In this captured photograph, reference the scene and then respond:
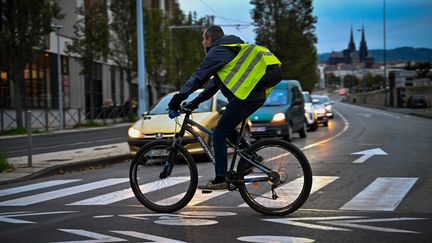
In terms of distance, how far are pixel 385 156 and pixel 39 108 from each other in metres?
31.0

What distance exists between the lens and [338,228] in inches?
207

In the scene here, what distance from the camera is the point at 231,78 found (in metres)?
5.95

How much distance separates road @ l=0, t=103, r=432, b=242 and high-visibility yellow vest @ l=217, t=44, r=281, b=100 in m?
1.27

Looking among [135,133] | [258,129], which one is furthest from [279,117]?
[135,133]

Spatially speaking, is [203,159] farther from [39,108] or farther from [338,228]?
[39,108]

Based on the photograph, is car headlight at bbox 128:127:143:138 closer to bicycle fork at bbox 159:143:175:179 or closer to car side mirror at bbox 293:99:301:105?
bicycle fork at bbox 159:143:175:179

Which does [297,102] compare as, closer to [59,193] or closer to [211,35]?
[59,193]

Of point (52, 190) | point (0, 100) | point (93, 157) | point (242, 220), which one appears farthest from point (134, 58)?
point (242, 220)

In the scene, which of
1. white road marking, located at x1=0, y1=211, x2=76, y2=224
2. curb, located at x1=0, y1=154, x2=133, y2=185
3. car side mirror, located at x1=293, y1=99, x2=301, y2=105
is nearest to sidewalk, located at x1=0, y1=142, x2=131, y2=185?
curb, located at x1=0, y1=154, x2=133, y2=185

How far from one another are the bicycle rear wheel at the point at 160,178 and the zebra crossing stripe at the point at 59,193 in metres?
1.59

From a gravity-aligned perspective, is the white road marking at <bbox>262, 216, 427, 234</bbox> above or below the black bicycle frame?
below

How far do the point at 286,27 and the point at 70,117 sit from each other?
80.7 ft

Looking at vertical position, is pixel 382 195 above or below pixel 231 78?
below

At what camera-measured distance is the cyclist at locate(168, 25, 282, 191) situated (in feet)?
19.4
